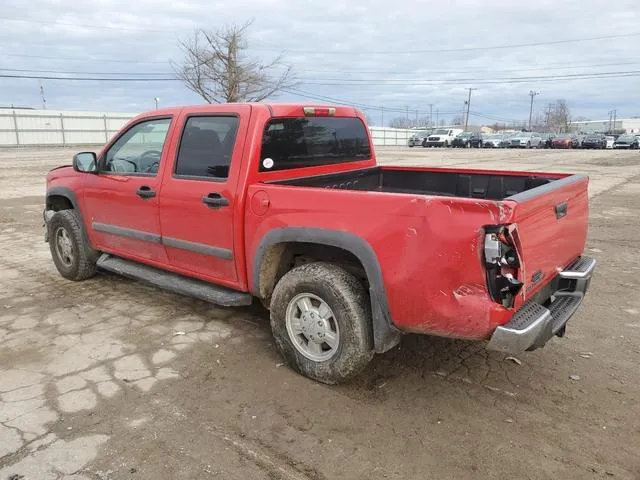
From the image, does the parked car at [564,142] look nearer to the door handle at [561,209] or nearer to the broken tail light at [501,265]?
the door handle at [561,209]

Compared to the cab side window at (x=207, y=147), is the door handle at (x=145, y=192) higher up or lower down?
lower down

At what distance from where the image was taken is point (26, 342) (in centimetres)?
434

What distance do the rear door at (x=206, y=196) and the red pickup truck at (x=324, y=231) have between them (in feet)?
0.04

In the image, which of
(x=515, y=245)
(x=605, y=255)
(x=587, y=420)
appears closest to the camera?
Answer: (x=515, y=245)

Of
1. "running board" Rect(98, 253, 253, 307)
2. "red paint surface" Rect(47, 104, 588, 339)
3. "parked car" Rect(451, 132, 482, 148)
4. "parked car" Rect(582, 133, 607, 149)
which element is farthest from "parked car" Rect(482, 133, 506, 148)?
"running board" Rect(98, 253, 253, 307)

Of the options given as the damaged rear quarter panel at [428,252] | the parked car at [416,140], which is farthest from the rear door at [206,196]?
the parked car at [416,140]

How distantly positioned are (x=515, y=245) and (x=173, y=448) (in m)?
2.12

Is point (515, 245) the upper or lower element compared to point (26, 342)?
upper

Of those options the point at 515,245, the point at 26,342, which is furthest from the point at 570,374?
the point at 26,342

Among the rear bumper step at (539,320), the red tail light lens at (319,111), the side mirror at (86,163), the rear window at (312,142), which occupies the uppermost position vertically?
the red tail light lens at (319,111)

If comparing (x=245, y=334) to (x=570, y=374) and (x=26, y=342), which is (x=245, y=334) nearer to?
(x=26, y=342)

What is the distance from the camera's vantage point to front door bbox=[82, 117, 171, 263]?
183 inches

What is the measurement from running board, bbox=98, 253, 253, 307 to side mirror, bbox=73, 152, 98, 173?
89 cm

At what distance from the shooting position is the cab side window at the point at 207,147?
13.4 ft
